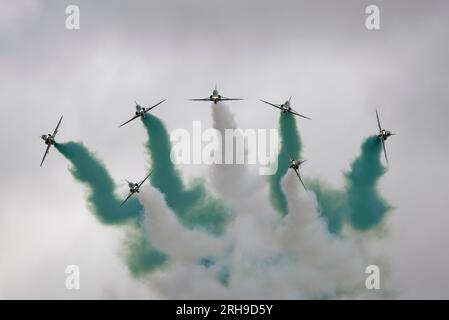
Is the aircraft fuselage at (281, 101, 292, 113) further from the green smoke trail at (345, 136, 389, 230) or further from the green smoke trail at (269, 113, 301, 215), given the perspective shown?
the green smoke trail at (345, 136, 389, 230)

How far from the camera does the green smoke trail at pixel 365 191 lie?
349 feet

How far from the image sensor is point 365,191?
107938 mm

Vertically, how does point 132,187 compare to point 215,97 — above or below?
below

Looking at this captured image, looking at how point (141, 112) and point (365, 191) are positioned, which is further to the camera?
point (365, 191)

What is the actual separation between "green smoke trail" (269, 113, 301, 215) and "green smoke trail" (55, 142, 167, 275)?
1934 centimetres

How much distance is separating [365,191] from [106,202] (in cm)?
3858

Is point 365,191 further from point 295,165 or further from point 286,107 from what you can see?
point 286,107

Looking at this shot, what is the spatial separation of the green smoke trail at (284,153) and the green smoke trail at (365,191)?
9373 mm

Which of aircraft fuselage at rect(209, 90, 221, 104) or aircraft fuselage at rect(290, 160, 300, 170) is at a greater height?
aircraft fuselage at rect(209, 90, 221, 104)

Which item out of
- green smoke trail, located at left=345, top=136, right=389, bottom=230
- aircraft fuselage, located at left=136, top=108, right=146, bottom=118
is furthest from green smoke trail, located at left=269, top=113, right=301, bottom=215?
aircraft fuselage, located at left=136, top=108, right=146, bottom=118

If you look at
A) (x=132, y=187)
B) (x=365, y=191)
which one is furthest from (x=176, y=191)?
(x=365, y=191)

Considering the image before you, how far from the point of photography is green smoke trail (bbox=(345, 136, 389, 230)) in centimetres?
10631
